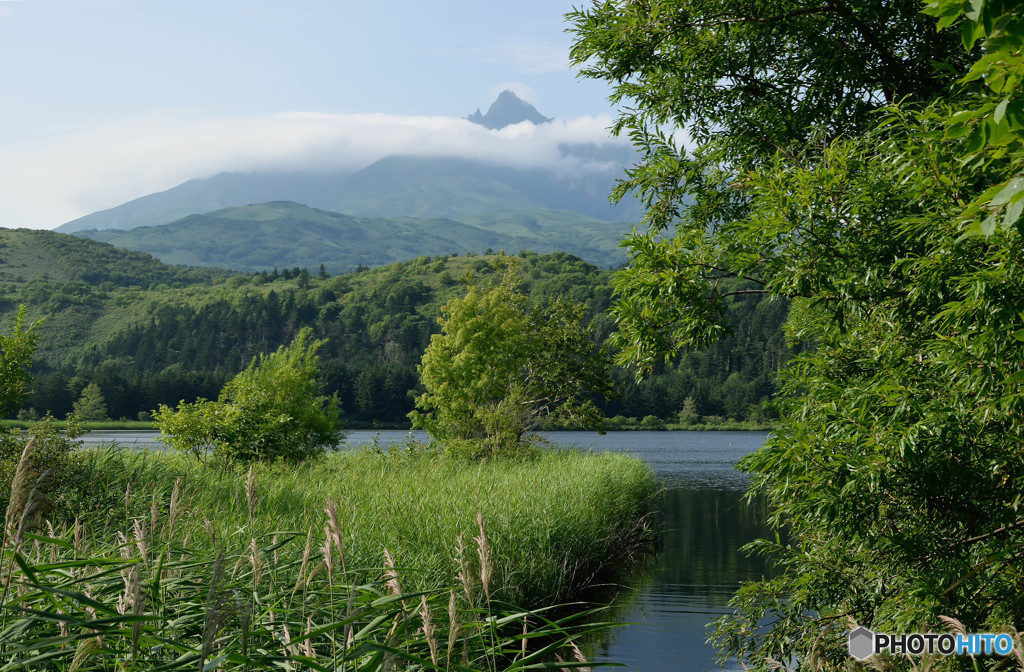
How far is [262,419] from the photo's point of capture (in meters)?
18.4

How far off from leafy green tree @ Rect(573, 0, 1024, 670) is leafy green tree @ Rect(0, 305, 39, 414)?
9.67 meters

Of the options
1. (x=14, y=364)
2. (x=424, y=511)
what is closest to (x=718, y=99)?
(x=424, y=511)

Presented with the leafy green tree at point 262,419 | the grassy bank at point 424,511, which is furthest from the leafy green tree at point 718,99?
the leafy green tree at point 262,419

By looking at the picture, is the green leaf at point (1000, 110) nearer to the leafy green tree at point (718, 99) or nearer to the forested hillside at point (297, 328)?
the leafy green tree at point (718, 99)

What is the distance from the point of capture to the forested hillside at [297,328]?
91.4m

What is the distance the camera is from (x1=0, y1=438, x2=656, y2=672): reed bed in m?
2.58

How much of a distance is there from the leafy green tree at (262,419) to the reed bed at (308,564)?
1.29 meters

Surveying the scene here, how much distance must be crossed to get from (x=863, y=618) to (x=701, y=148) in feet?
20.5

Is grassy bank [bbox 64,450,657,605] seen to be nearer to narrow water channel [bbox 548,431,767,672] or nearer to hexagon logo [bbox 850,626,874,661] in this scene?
narrow water channel [bbox 548,431,767,672]

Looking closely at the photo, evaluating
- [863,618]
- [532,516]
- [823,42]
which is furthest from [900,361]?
[532,516]

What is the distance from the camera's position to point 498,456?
23875 millimetres

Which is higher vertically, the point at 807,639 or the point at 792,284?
the point at 792,284

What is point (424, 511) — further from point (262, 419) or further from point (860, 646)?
point (262, 419)

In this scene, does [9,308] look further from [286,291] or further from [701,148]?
[701,148]
